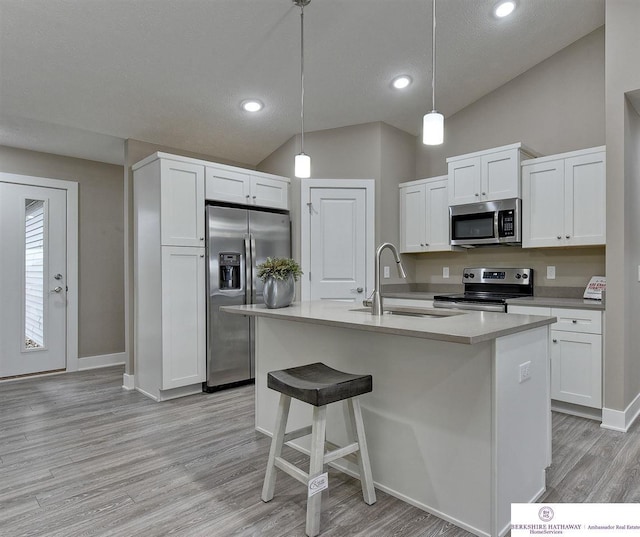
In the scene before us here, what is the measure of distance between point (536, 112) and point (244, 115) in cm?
277

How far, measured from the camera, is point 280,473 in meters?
2.36

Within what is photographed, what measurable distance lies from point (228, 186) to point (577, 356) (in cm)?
331

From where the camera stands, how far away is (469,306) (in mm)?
3701

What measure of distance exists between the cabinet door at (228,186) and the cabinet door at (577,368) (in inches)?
118

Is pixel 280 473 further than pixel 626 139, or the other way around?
pixel 626 139

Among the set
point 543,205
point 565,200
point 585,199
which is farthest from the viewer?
point 543,205

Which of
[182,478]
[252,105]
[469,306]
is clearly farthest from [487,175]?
[182,478]

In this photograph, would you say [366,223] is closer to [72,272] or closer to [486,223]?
[486,223]

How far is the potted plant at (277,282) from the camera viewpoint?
2625mm

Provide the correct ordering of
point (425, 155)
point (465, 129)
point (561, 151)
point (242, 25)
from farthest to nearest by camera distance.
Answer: point (425, 155), point (465, 129), point (561, 151), point (242, 25)

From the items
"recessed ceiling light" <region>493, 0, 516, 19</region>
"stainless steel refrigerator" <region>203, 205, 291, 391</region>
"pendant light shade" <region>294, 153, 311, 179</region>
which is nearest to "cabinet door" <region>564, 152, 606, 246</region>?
"recessed ceiling light" <region>493, 0, 516, 19</region>

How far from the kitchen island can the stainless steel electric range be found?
1.46 m

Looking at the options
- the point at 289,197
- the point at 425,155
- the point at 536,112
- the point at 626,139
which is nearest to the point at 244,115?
the point at 289,197

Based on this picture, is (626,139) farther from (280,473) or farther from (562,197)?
(280,473)
